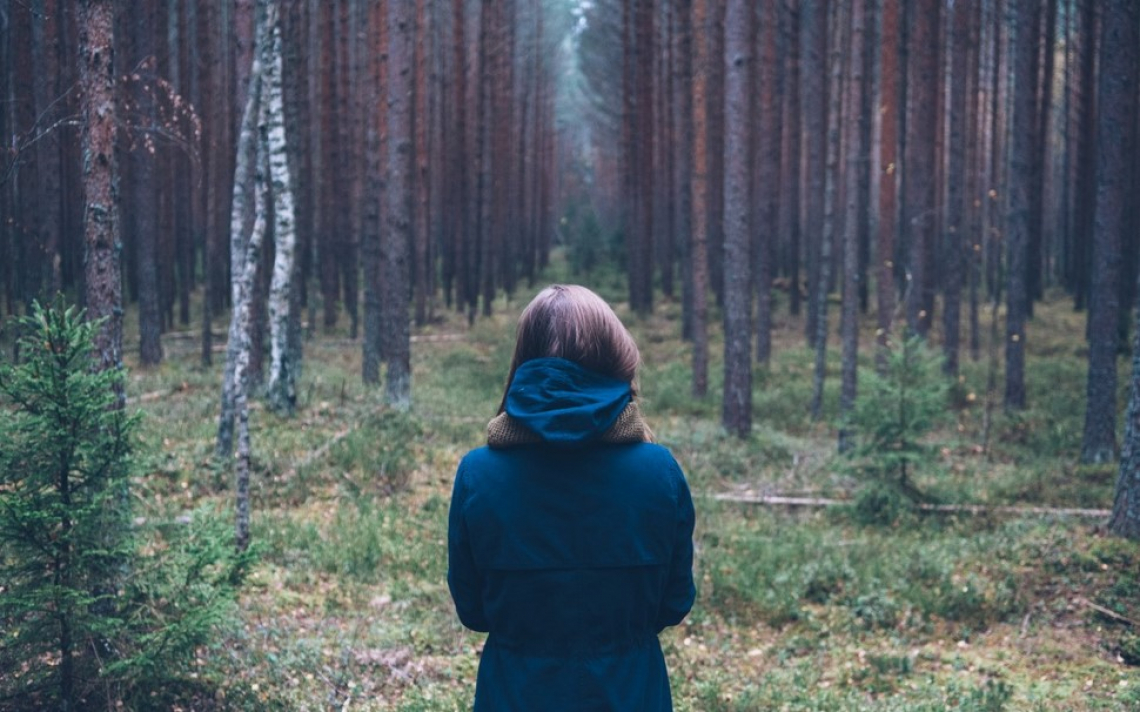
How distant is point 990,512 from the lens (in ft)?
34.0

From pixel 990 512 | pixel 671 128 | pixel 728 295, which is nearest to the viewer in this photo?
pixel 990 512

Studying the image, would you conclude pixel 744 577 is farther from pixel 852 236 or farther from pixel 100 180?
pixel 852 236

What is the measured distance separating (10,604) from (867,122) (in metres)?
13.7

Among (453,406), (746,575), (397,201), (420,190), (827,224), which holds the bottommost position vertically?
(746,575)

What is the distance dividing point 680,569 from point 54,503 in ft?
10.6

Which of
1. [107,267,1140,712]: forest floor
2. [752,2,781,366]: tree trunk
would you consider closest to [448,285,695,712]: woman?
[107,267,1140,712]: forest floor

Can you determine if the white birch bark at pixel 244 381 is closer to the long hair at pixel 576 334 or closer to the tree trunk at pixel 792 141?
the long hair at pixel 576 334

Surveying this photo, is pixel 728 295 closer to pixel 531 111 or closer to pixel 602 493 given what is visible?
pixel 602 493

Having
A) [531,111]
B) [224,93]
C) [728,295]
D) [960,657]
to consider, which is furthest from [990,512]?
[531,111]

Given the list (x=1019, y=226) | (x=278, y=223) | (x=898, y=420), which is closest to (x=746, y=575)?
(x=898, y=420)

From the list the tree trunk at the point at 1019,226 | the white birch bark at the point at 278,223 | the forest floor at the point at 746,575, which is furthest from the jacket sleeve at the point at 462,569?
the tree trunk at the point at 1019,226

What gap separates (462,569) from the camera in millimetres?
2541

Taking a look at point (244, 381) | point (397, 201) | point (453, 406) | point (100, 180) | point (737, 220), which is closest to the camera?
point (100, 180)

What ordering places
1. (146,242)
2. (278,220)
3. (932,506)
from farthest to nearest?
1. (146,242)
2. (278,220)
3. (932,506)
